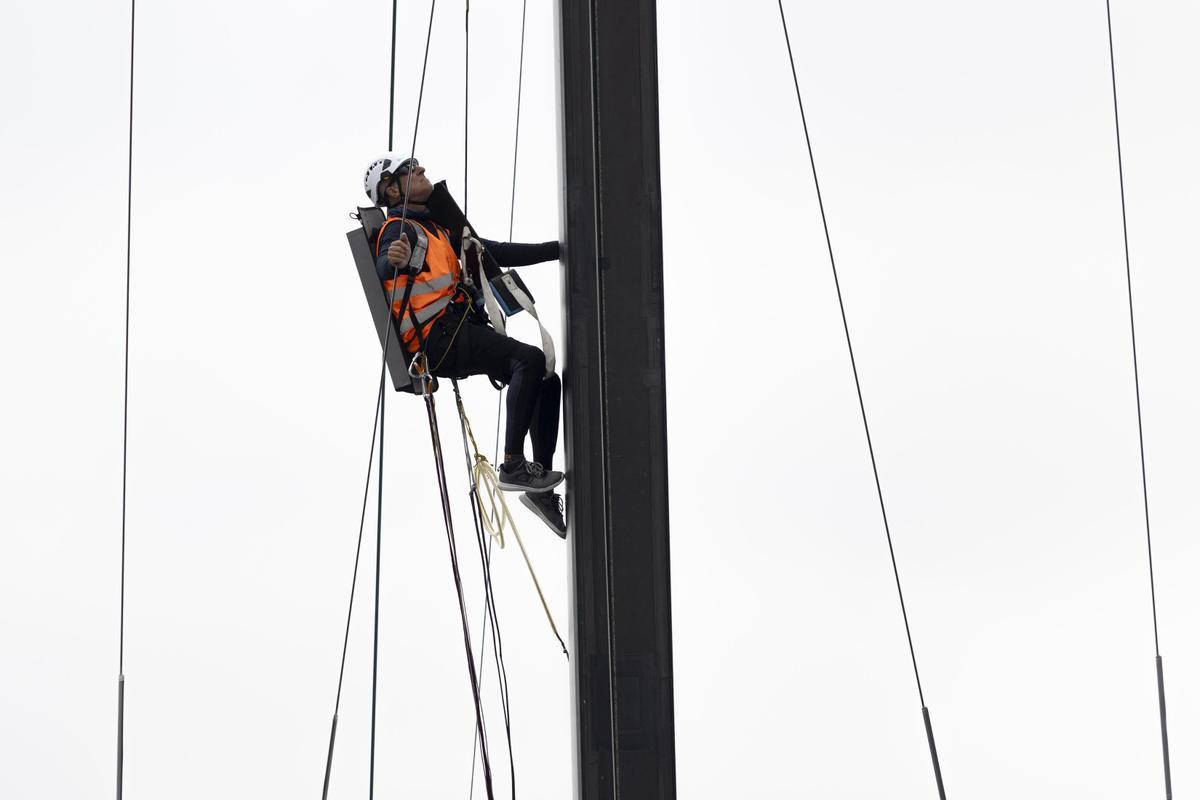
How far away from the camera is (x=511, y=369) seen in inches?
228

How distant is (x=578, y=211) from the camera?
491cm

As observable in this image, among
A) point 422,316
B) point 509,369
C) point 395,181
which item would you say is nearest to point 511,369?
point 509,369

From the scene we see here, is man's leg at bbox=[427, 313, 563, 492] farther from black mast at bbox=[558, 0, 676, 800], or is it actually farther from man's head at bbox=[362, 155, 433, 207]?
black mast at bbox=[558, 0, 676, 800]

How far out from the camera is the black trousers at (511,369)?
18.7ft

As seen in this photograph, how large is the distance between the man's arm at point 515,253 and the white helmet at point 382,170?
0.43 metres

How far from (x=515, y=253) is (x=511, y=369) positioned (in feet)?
1.83

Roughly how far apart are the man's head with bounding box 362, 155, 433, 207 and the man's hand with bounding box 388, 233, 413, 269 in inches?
13.4

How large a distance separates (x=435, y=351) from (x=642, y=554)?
4.82ft

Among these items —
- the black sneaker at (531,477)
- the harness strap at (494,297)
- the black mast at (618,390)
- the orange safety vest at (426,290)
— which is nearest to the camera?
the black mast at (618,390)

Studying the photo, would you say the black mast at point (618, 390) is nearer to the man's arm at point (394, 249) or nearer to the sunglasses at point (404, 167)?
the man's arm at point (394, 249)

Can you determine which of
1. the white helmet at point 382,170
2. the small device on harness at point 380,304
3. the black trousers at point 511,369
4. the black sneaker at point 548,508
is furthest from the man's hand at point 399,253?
the black sneaker at point 548,508

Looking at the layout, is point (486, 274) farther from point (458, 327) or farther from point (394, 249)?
point (394, 249)

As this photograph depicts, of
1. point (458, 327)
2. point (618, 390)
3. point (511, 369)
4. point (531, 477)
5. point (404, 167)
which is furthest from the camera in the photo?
point (404, 167)

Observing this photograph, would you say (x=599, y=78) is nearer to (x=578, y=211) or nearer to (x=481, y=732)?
(x=578, y=211)
